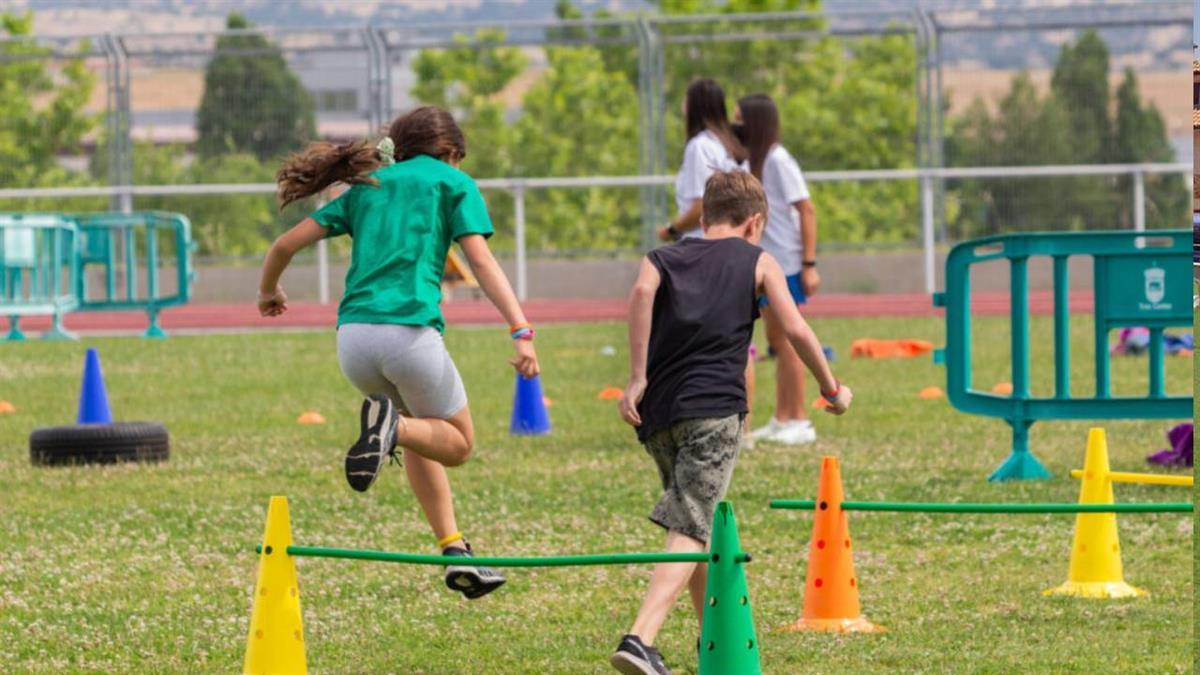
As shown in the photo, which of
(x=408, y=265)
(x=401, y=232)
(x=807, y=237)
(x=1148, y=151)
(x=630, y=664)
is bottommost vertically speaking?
(x=630, y=664)

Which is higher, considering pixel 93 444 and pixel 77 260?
pixel 77 260

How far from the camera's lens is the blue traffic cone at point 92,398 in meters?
12.1

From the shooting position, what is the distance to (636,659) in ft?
18.2

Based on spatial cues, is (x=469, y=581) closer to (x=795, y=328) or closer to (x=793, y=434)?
(x=795, y=328)

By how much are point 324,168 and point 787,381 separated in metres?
4.77

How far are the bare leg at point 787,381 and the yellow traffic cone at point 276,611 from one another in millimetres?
5597

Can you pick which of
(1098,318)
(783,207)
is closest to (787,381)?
(783,207)

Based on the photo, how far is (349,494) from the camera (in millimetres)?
9766

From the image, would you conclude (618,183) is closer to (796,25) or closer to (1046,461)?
(796,25)

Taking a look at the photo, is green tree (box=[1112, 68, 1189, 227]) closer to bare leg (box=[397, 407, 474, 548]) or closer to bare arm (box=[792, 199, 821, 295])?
bare arm (box=[792, 199, 821, 295])

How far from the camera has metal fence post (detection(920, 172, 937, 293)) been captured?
24250mm

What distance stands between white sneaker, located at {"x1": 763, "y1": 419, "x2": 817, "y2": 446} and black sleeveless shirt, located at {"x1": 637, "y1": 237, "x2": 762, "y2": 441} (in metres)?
5.04

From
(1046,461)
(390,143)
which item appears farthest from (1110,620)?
(1046,461)

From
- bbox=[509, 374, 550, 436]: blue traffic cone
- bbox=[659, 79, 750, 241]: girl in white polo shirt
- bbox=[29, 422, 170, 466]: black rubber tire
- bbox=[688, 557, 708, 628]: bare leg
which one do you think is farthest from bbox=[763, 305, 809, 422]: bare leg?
bbox=[688, 557, 708, 628]: bare leg
